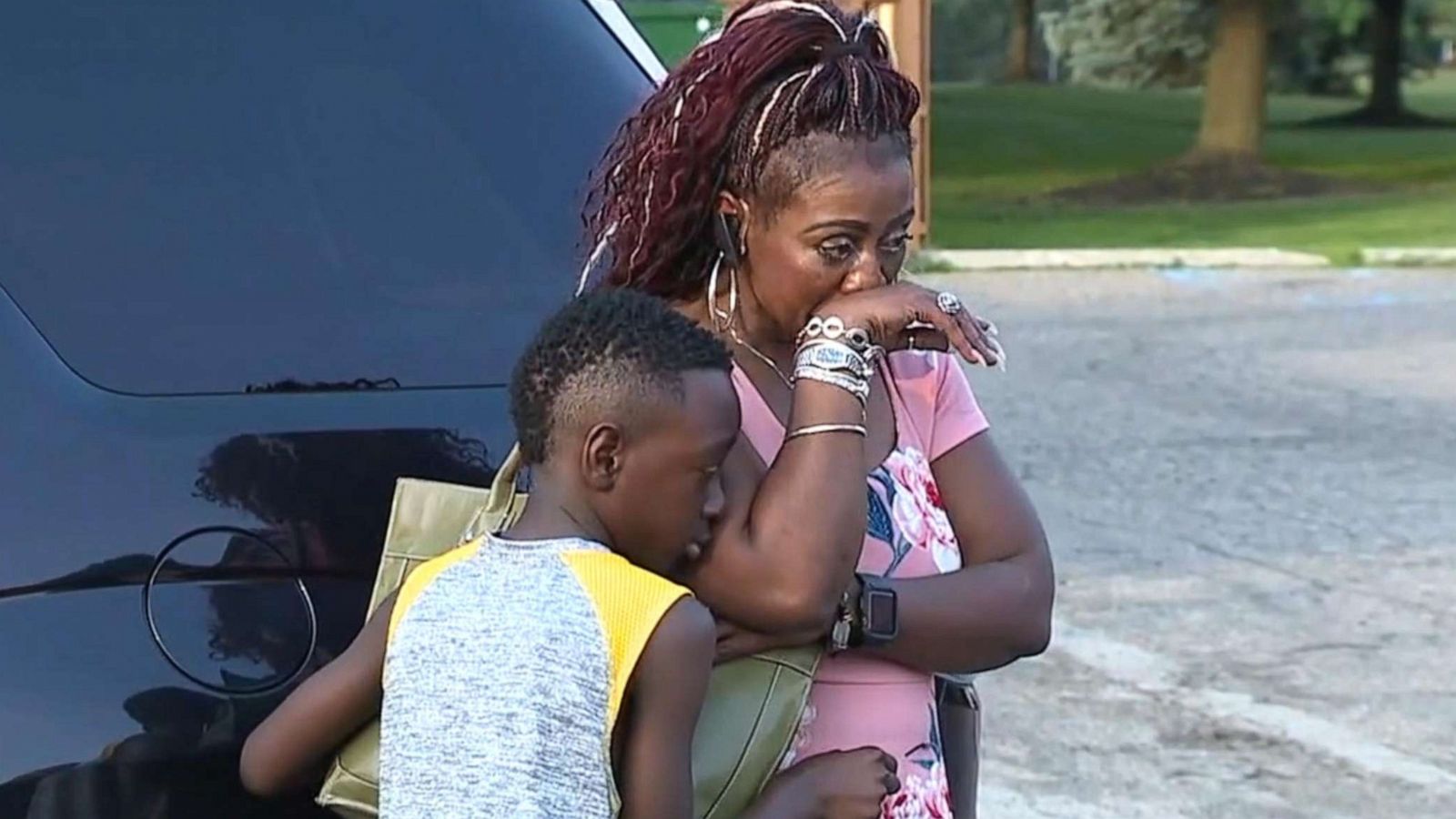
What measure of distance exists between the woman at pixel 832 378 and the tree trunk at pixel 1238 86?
25.7 metres

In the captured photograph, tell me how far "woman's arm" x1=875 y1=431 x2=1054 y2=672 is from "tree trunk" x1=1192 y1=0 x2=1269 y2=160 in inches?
1012

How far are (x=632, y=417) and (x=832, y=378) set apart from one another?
27cm

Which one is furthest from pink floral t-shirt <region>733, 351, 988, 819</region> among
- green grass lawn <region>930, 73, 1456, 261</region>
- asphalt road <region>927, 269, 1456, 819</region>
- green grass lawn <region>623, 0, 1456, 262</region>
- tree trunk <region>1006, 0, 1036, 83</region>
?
tree trunk <region>1006, 0, 1036, 83</region>

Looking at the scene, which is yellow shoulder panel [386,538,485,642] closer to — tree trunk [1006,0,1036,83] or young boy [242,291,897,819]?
young boy [242,291,897,819]

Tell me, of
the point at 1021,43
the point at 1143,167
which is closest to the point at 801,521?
the point at 1143,167

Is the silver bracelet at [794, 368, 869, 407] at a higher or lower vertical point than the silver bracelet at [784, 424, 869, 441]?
higher

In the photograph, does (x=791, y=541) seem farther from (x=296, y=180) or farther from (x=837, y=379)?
(x=296, y=180)

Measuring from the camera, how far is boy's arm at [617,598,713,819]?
1937 millimetres

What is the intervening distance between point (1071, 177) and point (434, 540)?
1062 inches

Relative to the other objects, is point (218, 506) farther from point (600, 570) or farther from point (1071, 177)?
point (1071, 177)

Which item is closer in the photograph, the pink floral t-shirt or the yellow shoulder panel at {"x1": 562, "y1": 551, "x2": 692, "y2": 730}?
the yellow shoulder panel at {"x1": 562, "y1": 551, "x2": 692, "y2": 730}

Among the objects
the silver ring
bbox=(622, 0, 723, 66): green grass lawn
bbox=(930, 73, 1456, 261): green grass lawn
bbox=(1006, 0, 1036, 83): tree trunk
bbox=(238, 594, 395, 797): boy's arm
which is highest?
bbox=(1006, 0, 1036, 83): tree trunk

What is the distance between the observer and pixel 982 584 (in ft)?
7.52

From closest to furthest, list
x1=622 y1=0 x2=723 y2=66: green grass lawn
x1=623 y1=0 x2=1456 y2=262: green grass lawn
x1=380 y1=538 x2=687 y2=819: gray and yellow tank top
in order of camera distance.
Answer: x1=380 y1=538 x2=687 y2=819: gray and yellow tank top, x1=622 y1=0 x2=723 y2=66: green grass lawn, x1=623 y1=0 x2=1456 y2=262: green grass lawn
